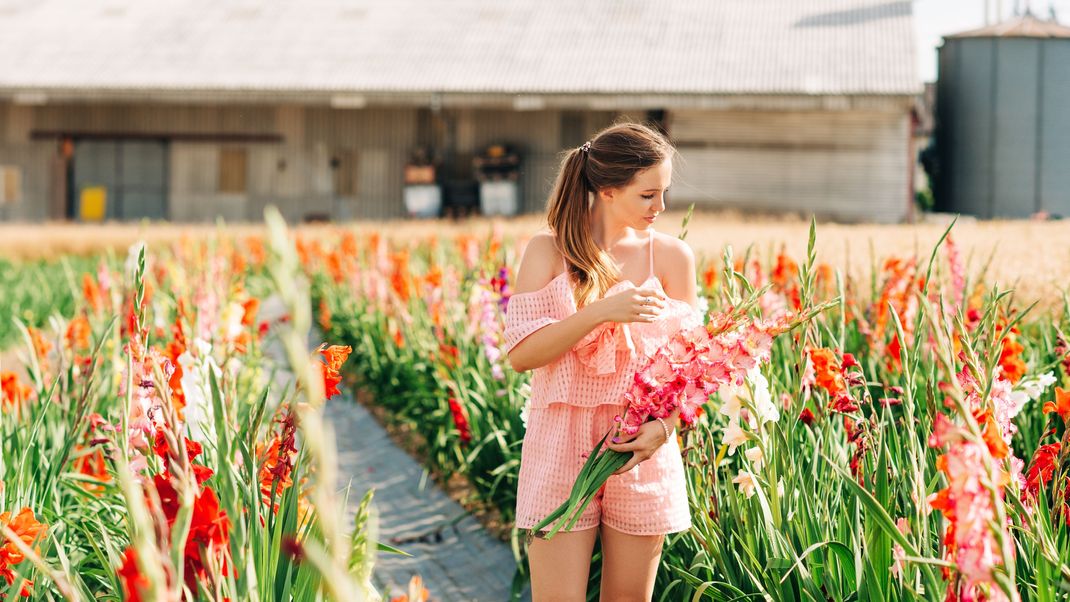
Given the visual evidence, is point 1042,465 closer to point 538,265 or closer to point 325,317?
point 538,265

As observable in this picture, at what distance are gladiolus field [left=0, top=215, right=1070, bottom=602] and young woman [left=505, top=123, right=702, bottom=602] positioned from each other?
0.60ft

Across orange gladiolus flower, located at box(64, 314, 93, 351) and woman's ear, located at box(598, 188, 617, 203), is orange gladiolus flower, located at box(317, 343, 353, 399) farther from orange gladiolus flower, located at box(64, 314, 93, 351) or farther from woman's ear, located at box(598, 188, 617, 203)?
orange gladiolus flower, located at box(64, 314, 93, 351)

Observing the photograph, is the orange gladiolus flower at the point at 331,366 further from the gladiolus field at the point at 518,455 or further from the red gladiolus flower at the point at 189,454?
the red gladiolus flower at the point at 189,454

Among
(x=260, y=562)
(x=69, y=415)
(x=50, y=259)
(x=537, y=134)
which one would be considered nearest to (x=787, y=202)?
(x=537, y=134)

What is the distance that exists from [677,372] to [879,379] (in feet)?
6.76

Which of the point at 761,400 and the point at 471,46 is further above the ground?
the point at 471,46

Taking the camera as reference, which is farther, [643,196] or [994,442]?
[643,196]

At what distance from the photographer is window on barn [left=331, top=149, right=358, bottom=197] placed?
1983 centimetres

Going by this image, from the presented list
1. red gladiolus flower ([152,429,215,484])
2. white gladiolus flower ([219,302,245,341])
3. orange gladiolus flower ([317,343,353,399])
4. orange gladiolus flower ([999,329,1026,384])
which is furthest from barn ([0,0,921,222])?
red gladiolus flower ([152,429,215,484])

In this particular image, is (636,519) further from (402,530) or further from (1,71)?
(1,71)

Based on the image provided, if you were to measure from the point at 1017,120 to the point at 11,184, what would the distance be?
18.4 metres

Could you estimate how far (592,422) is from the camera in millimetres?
2270

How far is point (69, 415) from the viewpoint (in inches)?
138

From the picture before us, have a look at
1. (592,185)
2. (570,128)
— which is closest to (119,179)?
(570,128)
